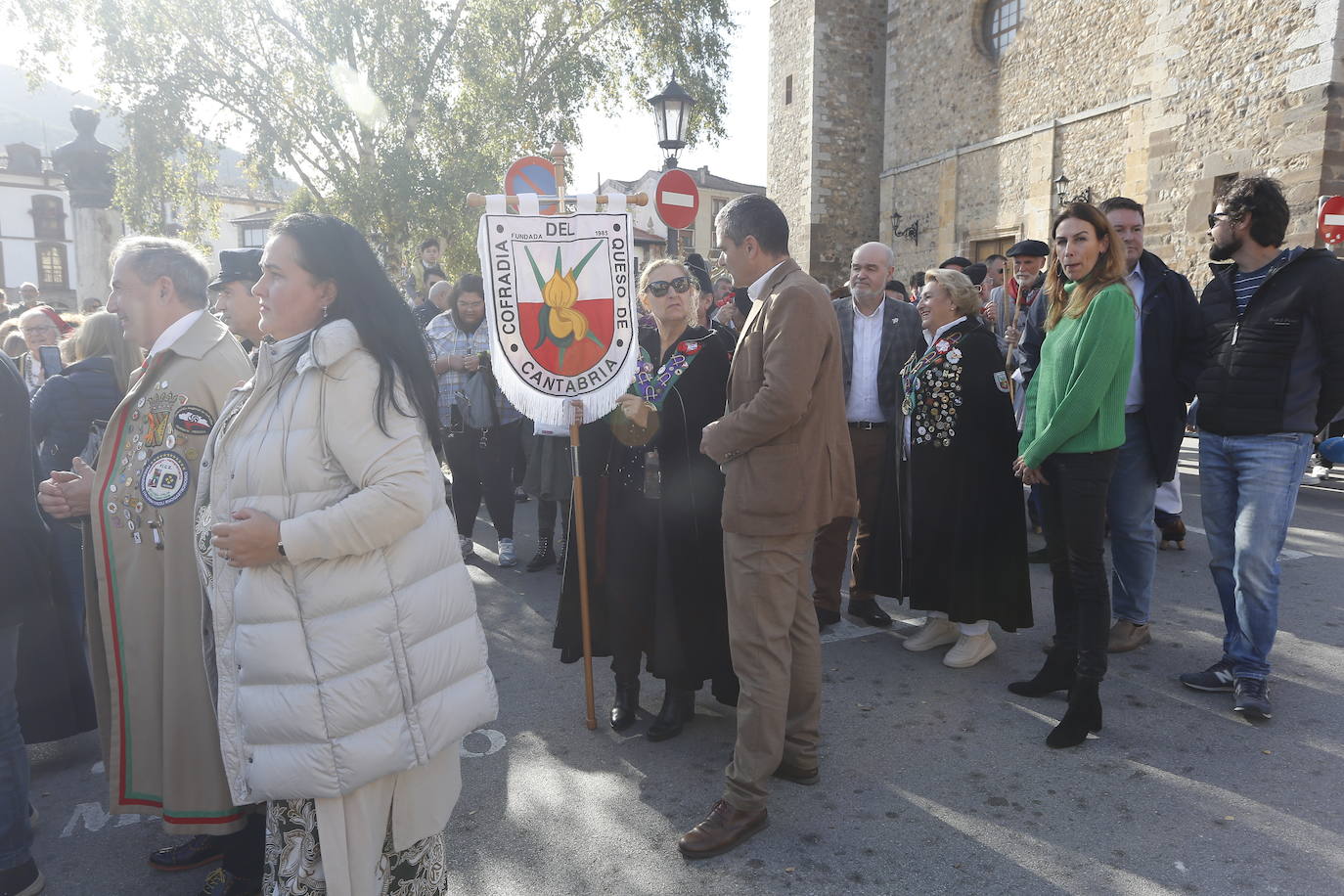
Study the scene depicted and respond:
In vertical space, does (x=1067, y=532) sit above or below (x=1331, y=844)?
above

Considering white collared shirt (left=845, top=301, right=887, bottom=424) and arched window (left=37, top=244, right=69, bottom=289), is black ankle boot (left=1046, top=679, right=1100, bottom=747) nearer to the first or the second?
white collared shirt (left=845, top=301, right=887, bottom=424)

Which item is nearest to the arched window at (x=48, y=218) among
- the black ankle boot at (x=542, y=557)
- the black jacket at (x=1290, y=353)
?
the black ankle boot at (x=542, y=557)

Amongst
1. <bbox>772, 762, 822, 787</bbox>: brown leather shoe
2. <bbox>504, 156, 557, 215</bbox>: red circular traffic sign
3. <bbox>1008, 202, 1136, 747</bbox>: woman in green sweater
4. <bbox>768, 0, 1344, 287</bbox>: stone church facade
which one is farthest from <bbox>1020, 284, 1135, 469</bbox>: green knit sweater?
<bbox>768, 0, 1344, 287</bbox>: stone church facade

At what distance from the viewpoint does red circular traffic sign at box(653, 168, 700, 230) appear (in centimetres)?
719

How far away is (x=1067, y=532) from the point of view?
340cm

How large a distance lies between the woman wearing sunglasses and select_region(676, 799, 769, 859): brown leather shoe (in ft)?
2.60

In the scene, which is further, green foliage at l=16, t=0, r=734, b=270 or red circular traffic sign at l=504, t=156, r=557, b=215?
green foliage at l=16, t=0, r=734, b=270

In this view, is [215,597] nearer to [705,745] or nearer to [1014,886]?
[705,745]

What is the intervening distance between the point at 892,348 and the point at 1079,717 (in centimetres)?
220

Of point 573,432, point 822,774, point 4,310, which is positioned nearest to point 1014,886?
point 822,774

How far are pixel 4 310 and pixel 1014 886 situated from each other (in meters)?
12.6

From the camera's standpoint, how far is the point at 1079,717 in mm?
3299

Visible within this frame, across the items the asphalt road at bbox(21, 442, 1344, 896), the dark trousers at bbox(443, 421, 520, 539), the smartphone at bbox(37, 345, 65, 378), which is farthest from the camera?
the smartphone at bbox(37, 345, 65, 378)

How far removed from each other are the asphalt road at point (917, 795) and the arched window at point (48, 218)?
197 feet
